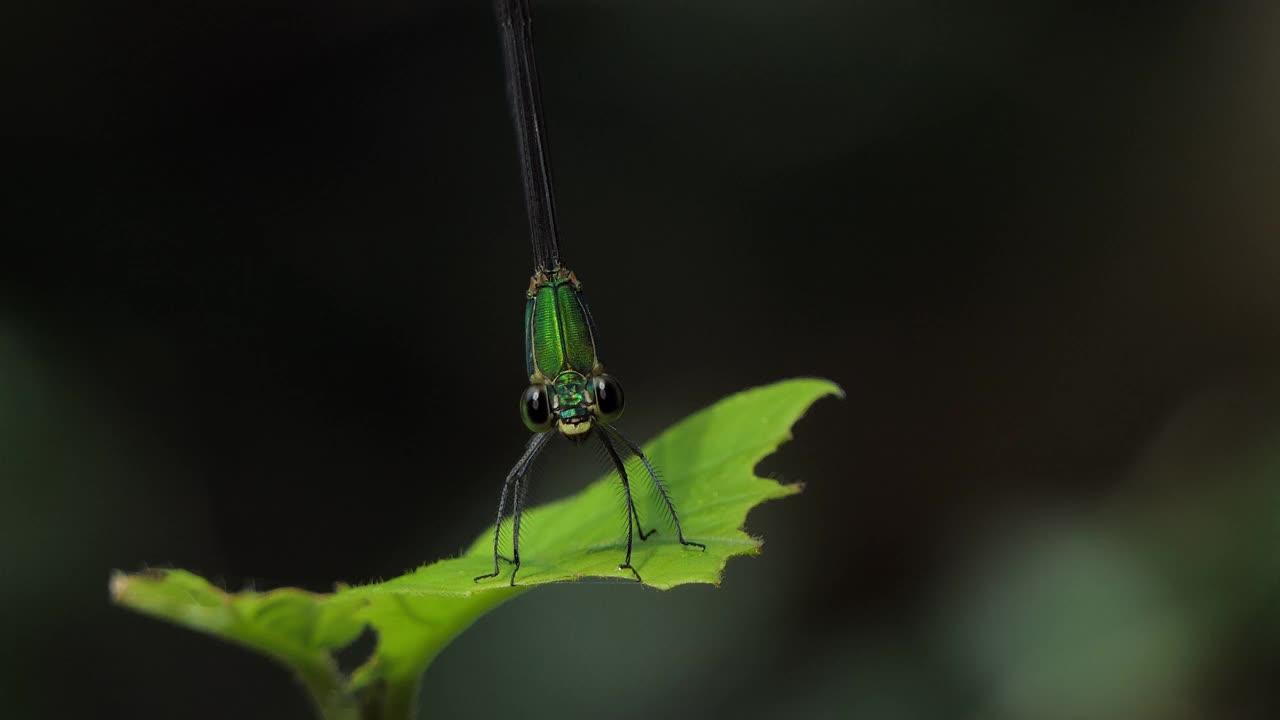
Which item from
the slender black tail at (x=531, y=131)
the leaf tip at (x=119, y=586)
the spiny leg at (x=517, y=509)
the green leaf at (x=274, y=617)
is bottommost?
the spiny leg at (x=517, y=509)

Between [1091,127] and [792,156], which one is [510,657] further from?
[1091,127]

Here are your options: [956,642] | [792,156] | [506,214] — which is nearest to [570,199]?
[506,214]

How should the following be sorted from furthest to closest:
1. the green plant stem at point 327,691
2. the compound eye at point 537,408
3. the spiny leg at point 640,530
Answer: the compound eye at point 537,408 → the spiny leg at point 640,530 → the green plant stem at point 327,691

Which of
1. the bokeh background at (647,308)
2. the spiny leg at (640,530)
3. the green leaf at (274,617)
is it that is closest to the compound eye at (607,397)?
the spiny leg at (640,530)

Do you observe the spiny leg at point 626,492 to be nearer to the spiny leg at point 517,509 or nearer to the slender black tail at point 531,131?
the spiny leg at point 517,509

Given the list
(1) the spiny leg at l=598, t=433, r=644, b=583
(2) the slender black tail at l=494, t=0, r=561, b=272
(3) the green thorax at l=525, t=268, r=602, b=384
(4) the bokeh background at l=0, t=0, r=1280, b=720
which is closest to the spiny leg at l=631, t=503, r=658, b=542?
(1) the spiny leg at l=598, t=433, r=644, b=583

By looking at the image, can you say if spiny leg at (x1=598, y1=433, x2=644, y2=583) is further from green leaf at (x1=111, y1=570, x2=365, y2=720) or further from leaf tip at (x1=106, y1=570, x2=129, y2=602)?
leaf tip at (x1=106, y1=570, x2=129, y2=602)

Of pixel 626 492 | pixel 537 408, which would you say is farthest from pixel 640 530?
pixel 537 408

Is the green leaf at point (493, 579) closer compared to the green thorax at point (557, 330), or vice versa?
the green leaf at point (493, 579)
